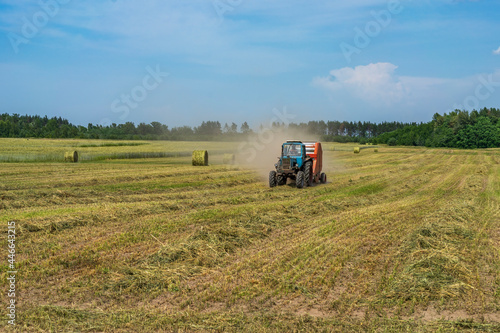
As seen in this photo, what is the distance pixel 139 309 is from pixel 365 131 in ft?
544

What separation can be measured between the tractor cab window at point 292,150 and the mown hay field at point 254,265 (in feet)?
15.6

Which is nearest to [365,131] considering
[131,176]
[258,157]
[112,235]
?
[258,157]

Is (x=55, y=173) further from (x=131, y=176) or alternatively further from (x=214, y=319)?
(x=214, y=319)

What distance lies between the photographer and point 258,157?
1233 inches

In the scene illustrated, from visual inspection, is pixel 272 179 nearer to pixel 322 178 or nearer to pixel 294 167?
pixel 294 167

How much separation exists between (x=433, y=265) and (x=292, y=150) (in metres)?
12.3

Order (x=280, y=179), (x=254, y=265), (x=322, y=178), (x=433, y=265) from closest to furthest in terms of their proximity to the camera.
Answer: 1. (x=433, y=265)
2. (x=254, y=265)
3. (x=280, y=179)
4. (x=322, y=178)

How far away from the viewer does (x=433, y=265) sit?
7.45 m

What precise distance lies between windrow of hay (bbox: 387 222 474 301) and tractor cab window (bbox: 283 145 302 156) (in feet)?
31.3

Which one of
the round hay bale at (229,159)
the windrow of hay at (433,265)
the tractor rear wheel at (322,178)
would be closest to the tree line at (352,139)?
the round hay bale at (229,159)

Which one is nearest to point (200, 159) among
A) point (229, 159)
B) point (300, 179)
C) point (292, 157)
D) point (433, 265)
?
point (229, 159)

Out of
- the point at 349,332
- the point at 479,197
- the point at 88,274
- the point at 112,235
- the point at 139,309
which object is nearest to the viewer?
the point at 349,332

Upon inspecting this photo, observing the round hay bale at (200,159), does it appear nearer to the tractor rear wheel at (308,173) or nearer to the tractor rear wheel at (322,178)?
the tractor rear wheel at (322,178)

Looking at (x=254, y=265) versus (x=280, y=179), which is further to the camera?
(x=280, y=179)
